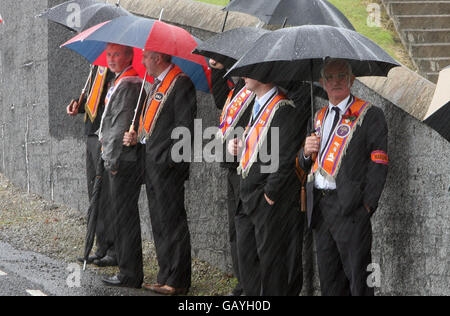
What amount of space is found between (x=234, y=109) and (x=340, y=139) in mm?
1314

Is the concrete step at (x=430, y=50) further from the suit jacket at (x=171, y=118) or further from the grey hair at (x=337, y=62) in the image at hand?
the grey hair at (x=337, y=62)

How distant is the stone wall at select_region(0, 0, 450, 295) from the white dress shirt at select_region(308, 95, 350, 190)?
0.53 metres

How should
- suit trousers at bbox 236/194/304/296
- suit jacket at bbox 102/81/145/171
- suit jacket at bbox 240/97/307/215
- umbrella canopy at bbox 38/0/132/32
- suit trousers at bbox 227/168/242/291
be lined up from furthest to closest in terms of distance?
umbrella canopy at bbox 38/0/132/32, suit jacket at bbox 102/81/145/171, suit trousers at bbox 227/168/242/291, suit trousers at bbox 236/194/304/296, suit jacket at bbox 240/97/307/215

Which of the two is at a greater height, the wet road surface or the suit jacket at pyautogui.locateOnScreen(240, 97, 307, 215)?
the suit jacket at pyautogui.locateOnScreen(240, 97, 307, 215)

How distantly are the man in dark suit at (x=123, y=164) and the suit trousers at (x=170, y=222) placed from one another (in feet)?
0.76

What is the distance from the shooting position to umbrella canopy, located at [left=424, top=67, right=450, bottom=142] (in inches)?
200

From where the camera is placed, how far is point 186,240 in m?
7.69

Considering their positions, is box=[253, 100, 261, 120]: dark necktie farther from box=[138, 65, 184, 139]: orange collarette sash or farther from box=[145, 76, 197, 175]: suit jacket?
box=[138, 65, 184, 139]: orange collarette sash

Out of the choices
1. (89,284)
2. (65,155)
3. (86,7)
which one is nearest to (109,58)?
(86,7)

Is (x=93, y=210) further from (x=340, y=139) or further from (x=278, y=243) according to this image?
(x=340, y=139)

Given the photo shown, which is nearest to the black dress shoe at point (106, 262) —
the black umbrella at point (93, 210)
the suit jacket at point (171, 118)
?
the black umbrella at point (93, 210)

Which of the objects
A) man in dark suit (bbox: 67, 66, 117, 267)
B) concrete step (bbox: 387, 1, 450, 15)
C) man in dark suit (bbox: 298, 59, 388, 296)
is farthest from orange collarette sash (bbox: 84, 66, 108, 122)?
concrete step (bbox: 387, 1, 450, 15)

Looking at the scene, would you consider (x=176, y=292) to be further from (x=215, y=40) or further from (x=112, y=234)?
(x=215, y=40)
